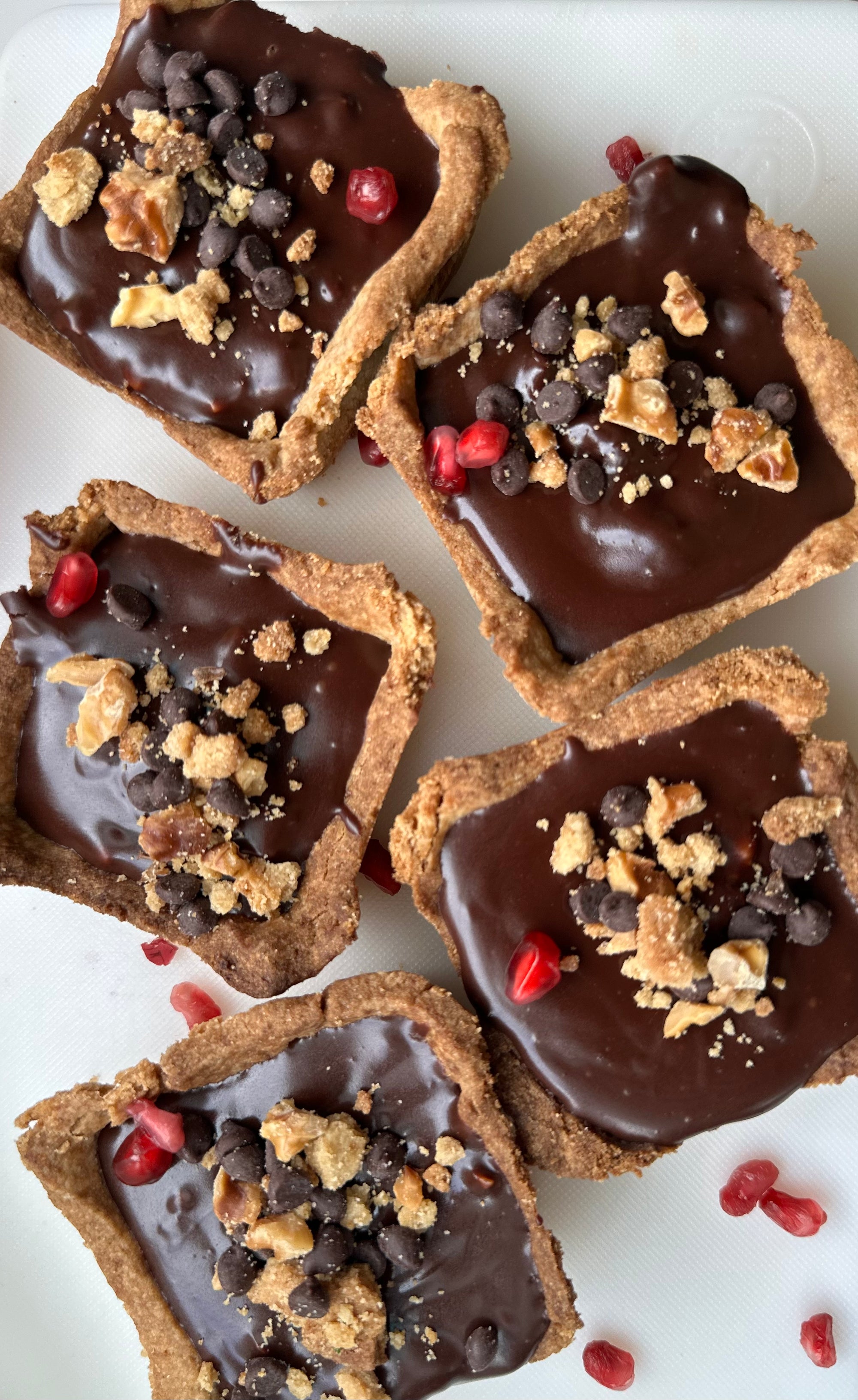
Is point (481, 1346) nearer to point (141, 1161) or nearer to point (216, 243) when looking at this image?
point (141, 1161)

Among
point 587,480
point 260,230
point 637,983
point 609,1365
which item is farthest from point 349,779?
point 609,1365

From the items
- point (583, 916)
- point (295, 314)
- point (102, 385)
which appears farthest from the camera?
point (102, 385)

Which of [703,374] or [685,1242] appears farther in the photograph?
[685,1242]

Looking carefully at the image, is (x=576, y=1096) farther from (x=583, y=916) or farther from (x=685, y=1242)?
(x=685, y=1242)

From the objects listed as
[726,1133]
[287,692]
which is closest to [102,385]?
[287,692]

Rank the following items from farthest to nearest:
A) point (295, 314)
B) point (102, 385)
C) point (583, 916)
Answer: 1. point (102, 385)
2. point (295, 314)
3. point (583, 916)

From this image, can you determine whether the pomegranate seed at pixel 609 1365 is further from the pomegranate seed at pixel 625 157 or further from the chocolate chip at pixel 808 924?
the pomegranate seed at pixel 625 157
